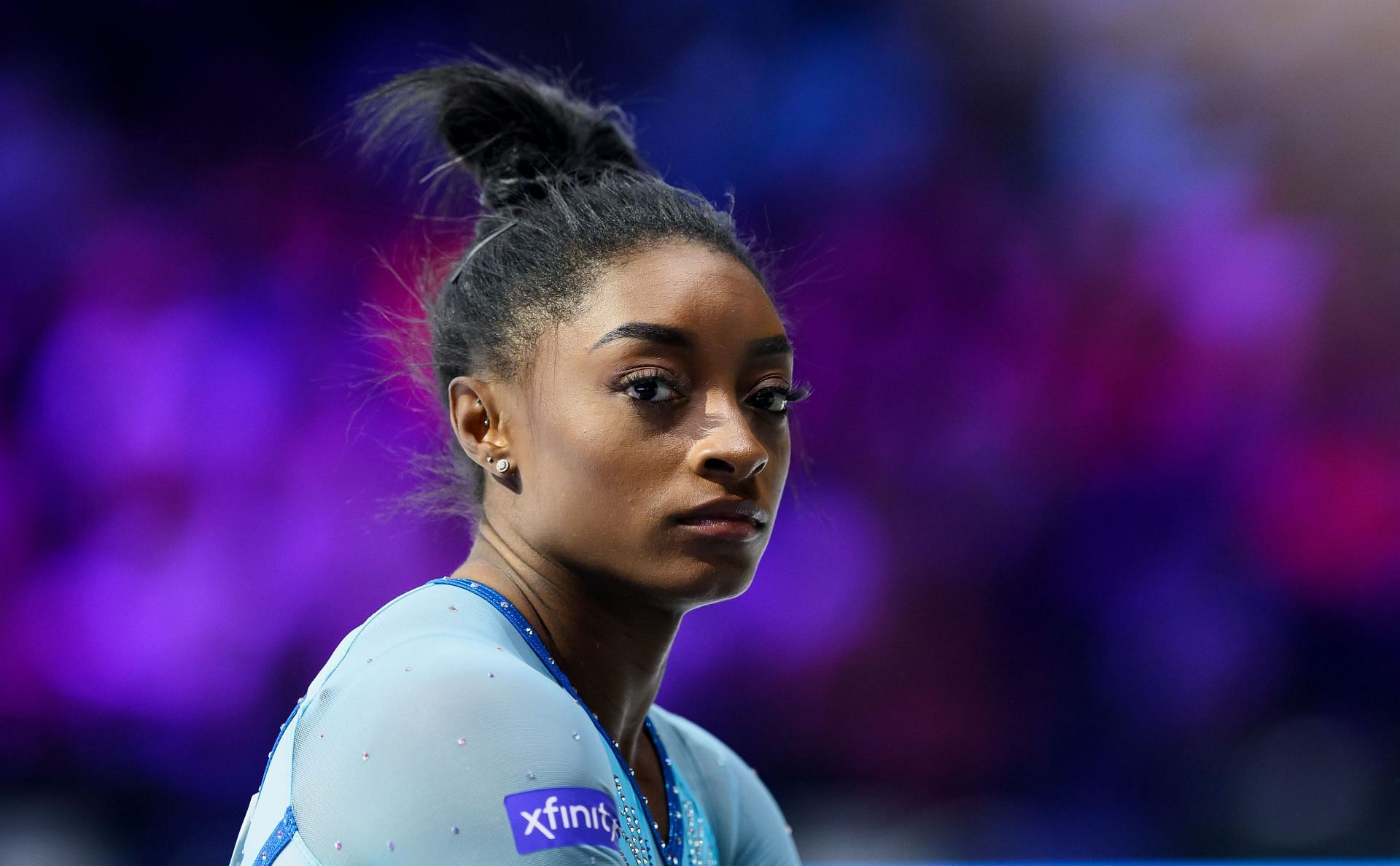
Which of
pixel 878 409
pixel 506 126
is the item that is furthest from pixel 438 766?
pixel 878 409

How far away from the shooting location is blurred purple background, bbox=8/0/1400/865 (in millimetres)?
2723

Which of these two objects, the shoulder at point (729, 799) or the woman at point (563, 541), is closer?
the woman at point (563, 541)

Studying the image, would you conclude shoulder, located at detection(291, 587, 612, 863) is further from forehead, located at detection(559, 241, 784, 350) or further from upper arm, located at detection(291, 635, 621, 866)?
forehead, located at detection(559, 241, 784, 350)

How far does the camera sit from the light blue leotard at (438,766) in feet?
2.74

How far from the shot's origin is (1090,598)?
2830mm

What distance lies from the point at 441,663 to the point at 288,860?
0.16 m

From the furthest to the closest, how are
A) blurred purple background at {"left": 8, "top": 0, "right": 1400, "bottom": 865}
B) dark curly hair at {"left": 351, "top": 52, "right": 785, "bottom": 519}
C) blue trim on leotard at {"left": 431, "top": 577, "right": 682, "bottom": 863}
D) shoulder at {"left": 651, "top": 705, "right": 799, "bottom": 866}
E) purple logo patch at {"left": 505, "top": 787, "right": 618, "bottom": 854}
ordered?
blurred purple background at {"left": 8, "top": 0, "right": 1400, "bottom": 865}, shoulder at {"left": 651, "top": 705, "right": 799, "bottom": 866}, dark curly hair at {"left": 351, "top": 52, "right": 785, "bottom": 519}, blue trim on leotard at {"left": 431, "top": 577, "right": 682, "bottom": 863}, purple logo patch at {"left": 505, "top": 787, "right": 618, "bottom": 854}

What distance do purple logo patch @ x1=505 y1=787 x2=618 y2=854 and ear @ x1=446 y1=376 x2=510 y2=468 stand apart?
1.35 ft

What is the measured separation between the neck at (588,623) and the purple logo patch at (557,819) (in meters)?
0.29

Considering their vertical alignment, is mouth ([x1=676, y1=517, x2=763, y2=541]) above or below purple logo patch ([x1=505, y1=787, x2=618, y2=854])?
above

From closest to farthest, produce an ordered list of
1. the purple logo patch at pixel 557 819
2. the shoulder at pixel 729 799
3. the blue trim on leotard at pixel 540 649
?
1. the purple logo patch at pixel 557 819
2. the blue trim on leotard at pixel 540 649
3. the shoulder at pixel 729 799

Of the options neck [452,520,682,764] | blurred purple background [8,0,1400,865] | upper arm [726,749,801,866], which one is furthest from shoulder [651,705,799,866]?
blurred purple background [8,0,1400,865]

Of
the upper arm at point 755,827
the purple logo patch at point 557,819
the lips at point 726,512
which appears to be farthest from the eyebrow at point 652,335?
the upper arm at point 755,827

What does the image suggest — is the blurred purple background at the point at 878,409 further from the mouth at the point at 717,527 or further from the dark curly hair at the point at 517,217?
the mouth at the point at 717,527
